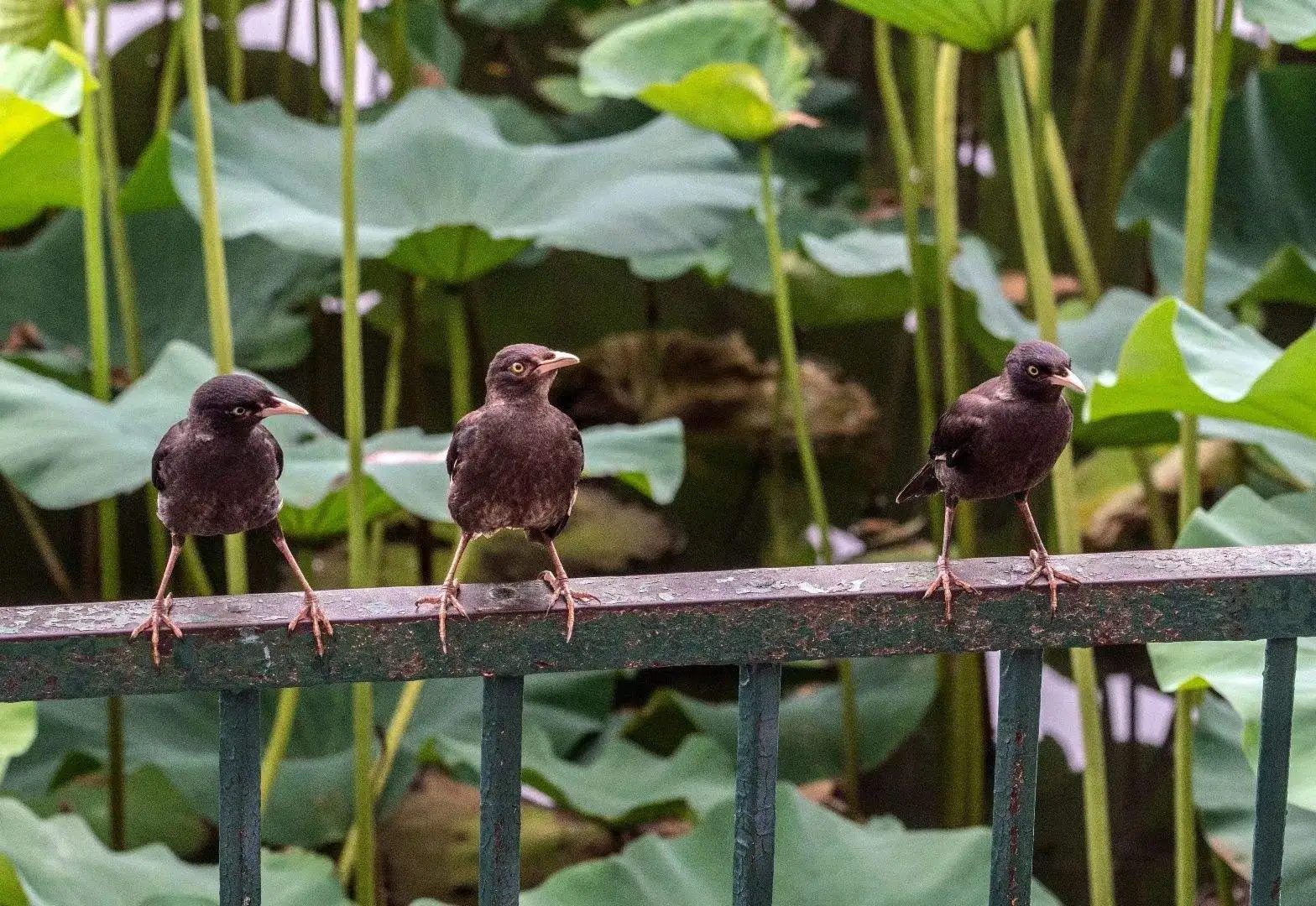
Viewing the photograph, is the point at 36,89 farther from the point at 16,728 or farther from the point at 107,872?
the point at 107,872

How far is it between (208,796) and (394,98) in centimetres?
169

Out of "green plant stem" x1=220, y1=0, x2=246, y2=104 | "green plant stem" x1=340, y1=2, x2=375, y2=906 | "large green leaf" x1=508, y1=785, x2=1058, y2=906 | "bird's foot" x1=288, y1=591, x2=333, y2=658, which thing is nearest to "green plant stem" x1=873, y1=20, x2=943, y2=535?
"large green leaf" x1=508, y1=785, x2=1058, y2=906

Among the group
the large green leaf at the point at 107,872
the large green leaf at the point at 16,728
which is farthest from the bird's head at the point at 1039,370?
the large green leaf at the point at 16,728

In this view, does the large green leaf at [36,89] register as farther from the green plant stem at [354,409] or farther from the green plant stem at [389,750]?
the green plant stem at [389,750]

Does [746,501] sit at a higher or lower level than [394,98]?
lower

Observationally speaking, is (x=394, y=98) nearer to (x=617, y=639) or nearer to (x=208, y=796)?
(x=208, y=796)

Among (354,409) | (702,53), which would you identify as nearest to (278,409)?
(354,409)

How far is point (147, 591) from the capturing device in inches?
159

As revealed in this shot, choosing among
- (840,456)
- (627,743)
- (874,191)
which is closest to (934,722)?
(840,456)

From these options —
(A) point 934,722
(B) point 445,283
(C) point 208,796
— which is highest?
(B) point 445,283

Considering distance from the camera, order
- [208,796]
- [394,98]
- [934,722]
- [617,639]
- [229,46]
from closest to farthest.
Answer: [617,639]
[208,796]
[229,46]
[394,98]
[934,722]

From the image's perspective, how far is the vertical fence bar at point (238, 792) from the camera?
0.94 meters

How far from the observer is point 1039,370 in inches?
50.9

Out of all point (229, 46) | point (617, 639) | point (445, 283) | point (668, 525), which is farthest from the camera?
point (668, 525)
